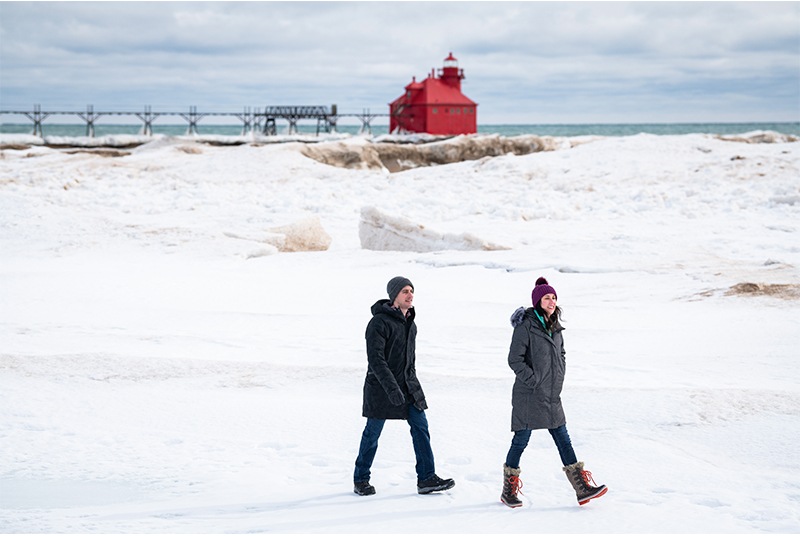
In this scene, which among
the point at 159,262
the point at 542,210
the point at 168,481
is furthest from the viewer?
the point at 542,210

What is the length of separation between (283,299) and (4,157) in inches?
1139

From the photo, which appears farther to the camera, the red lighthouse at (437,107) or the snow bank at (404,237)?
the red lighthouse at (437,107)

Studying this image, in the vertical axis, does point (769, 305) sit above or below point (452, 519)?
above

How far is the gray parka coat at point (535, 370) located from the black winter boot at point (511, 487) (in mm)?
234

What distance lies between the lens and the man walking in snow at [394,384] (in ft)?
14.8

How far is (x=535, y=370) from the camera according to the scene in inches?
174

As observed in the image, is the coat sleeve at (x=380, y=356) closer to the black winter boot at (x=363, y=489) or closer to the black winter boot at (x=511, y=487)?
the black winter boot at (x=363, y=489)

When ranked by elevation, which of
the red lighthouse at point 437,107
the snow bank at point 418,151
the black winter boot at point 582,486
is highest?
the red lighthouse at point 437,107

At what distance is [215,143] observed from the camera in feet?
160

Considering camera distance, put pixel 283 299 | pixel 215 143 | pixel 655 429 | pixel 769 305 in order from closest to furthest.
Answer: pixel 655 429
pixel 769 305
pixel 283 299
pixel 215 143

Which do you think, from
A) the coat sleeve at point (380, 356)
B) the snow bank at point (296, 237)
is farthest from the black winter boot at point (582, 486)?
the snow bank at point (296, 237)

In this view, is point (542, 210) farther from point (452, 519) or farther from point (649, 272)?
point (452, 519)

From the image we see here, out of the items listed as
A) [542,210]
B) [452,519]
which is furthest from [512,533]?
[542,210]

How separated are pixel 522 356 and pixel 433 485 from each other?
35.1 inches
